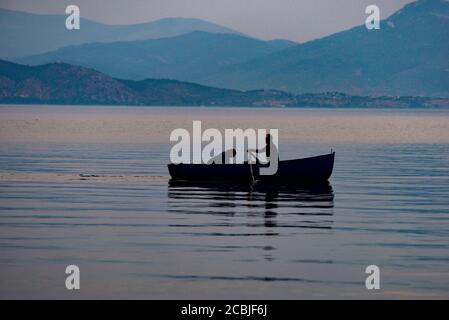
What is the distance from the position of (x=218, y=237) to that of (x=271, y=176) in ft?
74.3

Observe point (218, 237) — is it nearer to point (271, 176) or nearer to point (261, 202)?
point (261, 202)

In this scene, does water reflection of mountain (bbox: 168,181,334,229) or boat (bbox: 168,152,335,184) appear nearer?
water reflection of mountain (bbox: 168,181,334,229)

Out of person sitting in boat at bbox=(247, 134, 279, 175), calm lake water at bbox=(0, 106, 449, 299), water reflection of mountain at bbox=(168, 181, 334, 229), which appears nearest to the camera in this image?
calm lake water at bbox=(0, 106, 449, 299)

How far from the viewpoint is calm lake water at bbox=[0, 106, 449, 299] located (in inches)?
1194

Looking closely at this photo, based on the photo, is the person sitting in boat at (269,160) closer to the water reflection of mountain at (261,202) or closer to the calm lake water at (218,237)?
the water reflection of mountain at (261,202)

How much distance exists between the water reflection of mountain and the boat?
573mm

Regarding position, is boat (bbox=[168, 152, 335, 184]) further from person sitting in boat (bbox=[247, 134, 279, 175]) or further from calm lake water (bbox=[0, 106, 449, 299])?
calm lake water (bbox=[0, 106, 449, 299])

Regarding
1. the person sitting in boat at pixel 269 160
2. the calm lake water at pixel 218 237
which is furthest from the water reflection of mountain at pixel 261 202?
the person sitting in boat at pixel 269 160

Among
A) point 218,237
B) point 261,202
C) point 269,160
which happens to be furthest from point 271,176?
point 218,237

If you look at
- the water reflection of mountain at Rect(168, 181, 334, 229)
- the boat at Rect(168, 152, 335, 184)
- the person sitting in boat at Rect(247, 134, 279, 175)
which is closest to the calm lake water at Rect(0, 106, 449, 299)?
the water reflection of mountain at Rect(168, 181, 334, 229)

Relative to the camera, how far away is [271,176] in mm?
61781

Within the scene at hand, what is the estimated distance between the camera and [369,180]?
6762cm

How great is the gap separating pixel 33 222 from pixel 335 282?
16.1m
